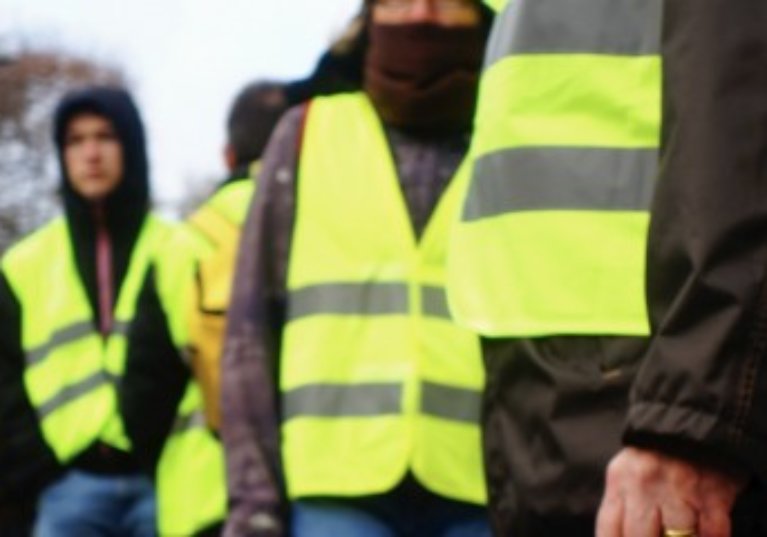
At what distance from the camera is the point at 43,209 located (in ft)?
111

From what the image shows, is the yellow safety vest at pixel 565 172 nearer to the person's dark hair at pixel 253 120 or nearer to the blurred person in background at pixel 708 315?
the blurred person in background at pixel 708 315

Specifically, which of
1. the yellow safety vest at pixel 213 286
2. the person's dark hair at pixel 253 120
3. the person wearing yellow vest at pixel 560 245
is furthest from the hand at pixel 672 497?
the person's dark hair at pixel 253 120

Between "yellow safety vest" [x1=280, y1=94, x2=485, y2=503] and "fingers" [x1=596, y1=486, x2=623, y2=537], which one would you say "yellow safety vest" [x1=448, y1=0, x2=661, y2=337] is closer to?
"fingers" [x1=596, y1=486, x2=623, y2=537]

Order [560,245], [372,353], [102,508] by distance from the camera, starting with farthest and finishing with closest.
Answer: [102,508], [372,353], [560,245]

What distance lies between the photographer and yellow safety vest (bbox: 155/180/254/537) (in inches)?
225

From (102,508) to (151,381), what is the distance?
1.35 ft

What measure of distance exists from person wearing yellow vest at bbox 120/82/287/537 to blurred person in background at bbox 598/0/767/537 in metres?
3.01

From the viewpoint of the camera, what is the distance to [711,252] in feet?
9.00

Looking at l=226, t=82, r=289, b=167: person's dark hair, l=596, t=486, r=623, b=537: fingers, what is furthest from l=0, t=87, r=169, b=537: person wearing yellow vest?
l=596, t=486, r=623, b=537: fingers

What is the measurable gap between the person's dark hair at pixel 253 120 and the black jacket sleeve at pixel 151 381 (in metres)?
0.78

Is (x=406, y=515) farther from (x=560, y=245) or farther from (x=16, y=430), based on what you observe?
(x=16, y=430)

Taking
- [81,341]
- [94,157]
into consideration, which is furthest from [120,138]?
[81,341]

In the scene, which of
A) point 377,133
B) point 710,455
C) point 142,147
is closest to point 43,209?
point 142,147

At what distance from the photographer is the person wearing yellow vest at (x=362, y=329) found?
14.6ft
